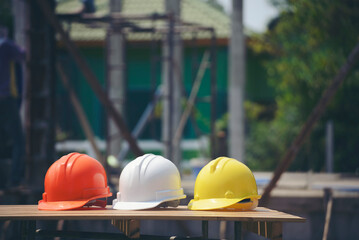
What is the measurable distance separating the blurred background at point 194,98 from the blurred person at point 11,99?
2 cm

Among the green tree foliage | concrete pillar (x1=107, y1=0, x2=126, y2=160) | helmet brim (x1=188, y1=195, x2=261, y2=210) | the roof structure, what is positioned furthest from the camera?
the roof structure

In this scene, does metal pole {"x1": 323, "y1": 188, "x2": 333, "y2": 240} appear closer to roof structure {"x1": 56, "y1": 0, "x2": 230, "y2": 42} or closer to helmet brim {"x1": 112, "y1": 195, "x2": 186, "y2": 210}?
helmet brim {"x1": 112, "y1": 195, "x2": 186, "y2": 210}

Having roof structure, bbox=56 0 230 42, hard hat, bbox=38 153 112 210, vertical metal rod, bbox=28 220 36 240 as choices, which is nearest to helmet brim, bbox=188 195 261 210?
hard hat, bbox=38 153 112 210

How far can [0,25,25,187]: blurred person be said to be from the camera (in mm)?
8727

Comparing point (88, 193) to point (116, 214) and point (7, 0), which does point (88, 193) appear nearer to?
point (116, 214)

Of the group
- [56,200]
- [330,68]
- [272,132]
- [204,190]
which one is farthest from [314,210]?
[272,132]

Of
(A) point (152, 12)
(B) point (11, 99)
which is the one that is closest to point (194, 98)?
(B) point (11, 99)

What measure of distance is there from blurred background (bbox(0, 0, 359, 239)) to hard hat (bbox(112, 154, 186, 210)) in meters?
3.01

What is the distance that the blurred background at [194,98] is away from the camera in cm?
877

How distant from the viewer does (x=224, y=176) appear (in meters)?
5.53

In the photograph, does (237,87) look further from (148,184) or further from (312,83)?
(148,184)

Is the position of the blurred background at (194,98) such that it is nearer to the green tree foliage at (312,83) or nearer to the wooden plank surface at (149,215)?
the green tree foliage at (312,83)

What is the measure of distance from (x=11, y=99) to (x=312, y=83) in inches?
303

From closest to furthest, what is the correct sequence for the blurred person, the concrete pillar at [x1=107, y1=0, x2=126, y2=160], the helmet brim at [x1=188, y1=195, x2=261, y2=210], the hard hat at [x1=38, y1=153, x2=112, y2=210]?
the helmet brim at [x1=188, y1=195, x2=261, y2=210] < the hard hat at [x1=38, y1=153, x2=112, y2=210] < the blurred person < the concrete pillar at [x1=107, y1=0, x2=126, y2=160]
